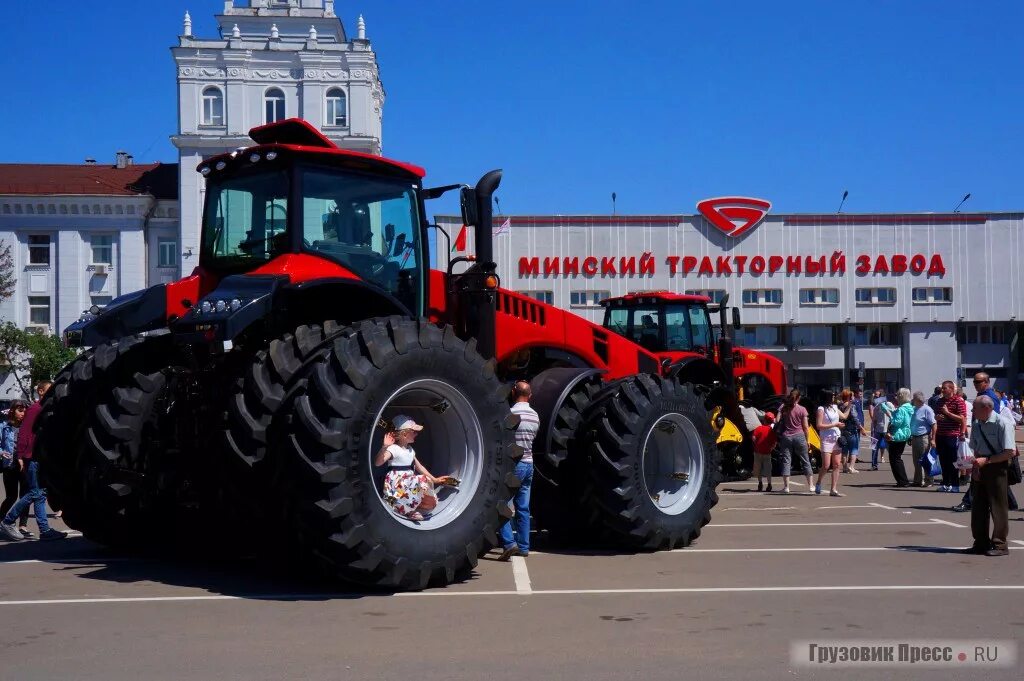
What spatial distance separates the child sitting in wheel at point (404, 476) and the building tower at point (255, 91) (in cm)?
4627

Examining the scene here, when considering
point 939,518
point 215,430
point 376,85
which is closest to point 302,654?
point 215,430

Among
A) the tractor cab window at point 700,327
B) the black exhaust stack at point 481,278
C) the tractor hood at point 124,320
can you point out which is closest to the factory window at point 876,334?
the tractor cab window at point 700,327

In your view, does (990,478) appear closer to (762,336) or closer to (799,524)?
(799,524)

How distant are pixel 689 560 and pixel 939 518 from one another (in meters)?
5.27

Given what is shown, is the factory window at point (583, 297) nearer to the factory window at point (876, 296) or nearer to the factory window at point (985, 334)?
the factory window at point (876, 296)

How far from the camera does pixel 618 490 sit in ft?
32.7

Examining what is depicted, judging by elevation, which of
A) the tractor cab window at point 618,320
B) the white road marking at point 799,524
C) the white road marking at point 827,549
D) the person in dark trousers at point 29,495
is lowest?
the white road marking at point 799,524

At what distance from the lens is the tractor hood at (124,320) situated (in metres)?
9.25

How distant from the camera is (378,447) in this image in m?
8.50

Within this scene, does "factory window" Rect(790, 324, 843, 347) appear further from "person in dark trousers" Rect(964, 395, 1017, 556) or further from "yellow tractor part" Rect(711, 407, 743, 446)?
"person in dark trousers" Rect(964, 395, 1017, 556)

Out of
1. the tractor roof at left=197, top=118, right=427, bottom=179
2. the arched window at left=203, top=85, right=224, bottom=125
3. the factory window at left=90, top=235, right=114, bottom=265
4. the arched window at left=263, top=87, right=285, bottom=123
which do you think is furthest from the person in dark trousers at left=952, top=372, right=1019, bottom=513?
the factory window at left=90, top=235, right=114, bottom=265

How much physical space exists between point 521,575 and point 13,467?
6.71 metres

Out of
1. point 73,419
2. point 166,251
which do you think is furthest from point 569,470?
point 166,251

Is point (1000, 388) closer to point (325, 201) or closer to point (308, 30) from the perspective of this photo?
point (308, 30)
